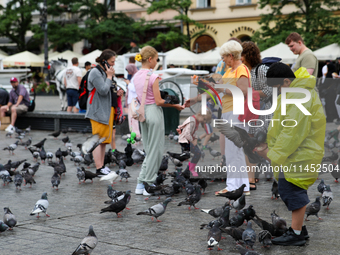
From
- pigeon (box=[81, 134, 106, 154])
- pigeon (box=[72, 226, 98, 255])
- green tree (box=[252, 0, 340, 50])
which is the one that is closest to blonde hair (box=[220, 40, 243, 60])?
pigeon (box=[81, 134, 106, 154])

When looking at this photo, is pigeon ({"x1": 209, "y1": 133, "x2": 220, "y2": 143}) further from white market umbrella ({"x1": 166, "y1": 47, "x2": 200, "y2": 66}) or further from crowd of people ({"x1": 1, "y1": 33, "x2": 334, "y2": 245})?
white market umbrella ({"x1": 166, "y1": 47, "x2": 200, "y2": 66})

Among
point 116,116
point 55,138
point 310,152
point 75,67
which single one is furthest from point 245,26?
point 310,152

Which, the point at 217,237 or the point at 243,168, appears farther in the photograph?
the point at 243,168

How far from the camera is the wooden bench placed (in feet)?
45.8

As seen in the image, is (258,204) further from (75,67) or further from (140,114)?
(75,67)

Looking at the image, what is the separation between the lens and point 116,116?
8.02m

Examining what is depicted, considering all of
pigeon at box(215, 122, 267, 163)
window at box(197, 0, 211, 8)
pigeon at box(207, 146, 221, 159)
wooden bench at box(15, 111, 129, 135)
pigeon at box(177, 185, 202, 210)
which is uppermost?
window at box(197, 0, 211, 8)

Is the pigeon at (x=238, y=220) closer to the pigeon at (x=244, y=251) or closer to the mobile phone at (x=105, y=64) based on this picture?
the pigeon at (x=244, y=251)

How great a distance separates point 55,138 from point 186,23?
2144cm

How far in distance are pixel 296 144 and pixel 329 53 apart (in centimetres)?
1788

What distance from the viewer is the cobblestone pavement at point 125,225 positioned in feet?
14.2

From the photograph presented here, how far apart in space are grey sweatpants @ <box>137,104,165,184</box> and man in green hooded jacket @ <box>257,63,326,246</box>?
90.4 inches

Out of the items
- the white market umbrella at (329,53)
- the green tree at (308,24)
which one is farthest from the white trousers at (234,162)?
the green tree at (308,24)

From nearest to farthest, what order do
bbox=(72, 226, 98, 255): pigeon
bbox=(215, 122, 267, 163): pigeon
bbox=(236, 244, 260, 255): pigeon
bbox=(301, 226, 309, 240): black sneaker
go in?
bbox=(236, 244, 260, 255): pigeon → bbox=(72, 226, 98, 255): pigeon → bbox=(301, 226, 309, 240): black sneaker → bbox=(215, 122, 267, 163): pigeon
